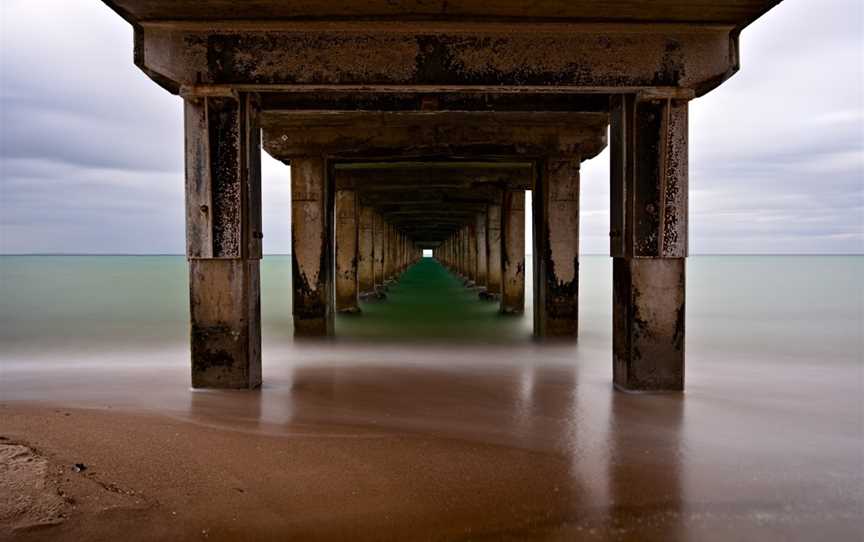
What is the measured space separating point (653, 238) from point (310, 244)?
591 centimetres

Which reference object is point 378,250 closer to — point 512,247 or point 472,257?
point 472,257

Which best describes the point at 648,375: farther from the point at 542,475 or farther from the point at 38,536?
the point at 38,536

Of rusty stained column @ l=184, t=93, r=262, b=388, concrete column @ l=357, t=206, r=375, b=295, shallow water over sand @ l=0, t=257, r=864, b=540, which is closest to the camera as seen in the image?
shallow water over sand @ l=0, t=257, r=864, b=540

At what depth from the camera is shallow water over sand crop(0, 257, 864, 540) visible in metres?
3.33

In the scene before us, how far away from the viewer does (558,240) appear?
384 inches

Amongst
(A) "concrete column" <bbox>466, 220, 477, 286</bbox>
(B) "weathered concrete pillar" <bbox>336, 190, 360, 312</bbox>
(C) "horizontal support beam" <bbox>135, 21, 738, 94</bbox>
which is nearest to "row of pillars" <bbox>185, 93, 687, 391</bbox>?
(C) "horizontal support beam" <bbox>135, 21, 738, 94</bbox>

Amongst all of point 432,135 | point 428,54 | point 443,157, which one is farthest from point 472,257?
point 428,54

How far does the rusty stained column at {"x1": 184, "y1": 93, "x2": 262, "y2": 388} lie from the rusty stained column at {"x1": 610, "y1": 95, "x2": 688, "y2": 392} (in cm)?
349

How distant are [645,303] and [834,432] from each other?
174 cm

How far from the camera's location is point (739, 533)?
2988 millimetres

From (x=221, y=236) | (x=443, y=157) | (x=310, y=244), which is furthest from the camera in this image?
(x=310, y=244)

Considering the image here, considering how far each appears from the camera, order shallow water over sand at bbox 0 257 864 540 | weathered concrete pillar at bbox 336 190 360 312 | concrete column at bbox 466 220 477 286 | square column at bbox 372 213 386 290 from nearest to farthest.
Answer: shallow water over sand at bbox 0 257 864 540 → weathered concrete pillar at bbox 336 190 360 312 → square column at bbox 372 213 386 290 → concrete column at bbox 466 220 477 286

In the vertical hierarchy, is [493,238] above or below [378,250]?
above

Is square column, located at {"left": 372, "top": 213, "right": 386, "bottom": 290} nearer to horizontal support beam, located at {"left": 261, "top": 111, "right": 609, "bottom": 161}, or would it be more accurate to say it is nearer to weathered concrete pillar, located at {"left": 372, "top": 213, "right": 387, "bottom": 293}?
weathered concrete pillar, located at {"left": 372, "top": 213, "right": 387, "bottom": 293}
